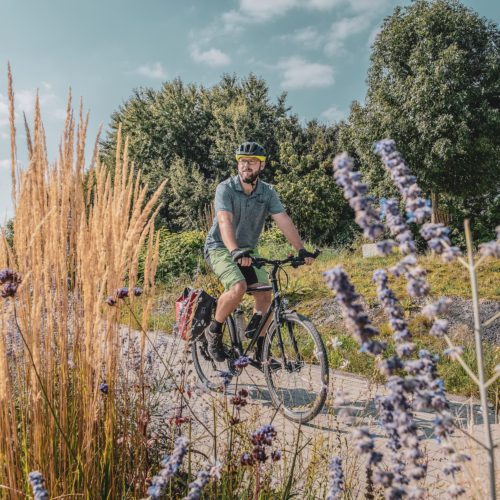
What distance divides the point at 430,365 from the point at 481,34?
25720 mm

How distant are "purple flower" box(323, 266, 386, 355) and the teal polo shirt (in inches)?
145

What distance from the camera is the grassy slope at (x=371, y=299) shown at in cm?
532

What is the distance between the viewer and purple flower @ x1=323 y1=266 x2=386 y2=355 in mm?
1101

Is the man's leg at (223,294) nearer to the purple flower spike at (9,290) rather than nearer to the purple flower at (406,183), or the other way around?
the purple flower spike at (9,290)

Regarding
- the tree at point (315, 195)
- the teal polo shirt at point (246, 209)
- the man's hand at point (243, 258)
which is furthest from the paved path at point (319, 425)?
the tree at point (315, 195)

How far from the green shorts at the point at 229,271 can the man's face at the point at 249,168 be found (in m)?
0.70

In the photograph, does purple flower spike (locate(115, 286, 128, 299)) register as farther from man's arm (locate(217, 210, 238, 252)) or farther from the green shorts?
the green shorts

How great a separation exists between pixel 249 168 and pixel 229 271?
1024 mm

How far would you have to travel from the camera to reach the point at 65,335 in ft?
6.71

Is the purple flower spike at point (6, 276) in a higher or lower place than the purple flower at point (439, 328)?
higher

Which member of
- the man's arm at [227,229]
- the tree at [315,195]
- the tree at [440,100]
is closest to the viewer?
the man's arm at [227,229]

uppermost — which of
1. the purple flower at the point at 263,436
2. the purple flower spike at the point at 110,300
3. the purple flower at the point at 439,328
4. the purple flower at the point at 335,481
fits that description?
the purple flower spike at the point at 110,300

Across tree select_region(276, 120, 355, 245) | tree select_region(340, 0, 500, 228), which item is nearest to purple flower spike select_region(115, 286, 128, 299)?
tree select_region(340, 0, 500, 228)

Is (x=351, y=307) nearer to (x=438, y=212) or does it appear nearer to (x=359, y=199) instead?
(x=359, y=199)
